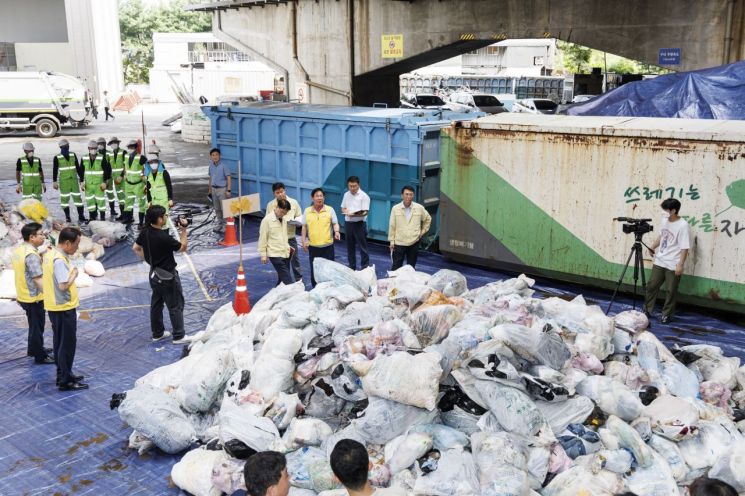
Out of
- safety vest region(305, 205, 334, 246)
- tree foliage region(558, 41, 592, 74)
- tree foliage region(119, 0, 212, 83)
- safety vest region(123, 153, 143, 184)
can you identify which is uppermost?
tree foliage region(119, 0, 212, 83)

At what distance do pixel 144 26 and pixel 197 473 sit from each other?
60648 mm

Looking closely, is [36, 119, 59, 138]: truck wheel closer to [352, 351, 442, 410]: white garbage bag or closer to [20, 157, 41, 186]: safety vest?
[20, 157, 41, 186]: safety vest

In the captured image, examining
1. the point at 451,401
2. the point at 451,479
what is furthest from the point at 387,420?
the point at 451,479

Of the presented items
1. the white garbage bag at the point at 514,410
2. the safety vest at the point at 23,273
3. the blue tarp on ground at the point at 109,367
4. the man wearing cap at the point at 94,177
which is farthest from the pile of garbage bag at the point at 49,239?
the white garbage bag at the point at 514,410

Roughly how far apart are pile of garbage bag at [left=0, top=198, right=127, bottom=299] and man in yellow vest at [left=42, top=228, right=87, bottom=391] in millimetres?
3226

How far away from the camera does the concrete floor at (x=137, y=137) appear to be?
17.5 meters

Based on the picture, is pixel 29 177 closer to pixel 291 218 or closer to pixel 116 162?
pixel 116 162

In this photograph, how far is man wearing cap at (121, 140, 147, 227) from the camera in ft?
Result: 40.4

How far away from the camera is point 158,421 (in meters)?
5.54

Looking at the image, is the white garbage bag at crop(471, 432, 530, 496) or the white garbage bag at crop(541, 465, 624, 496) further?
the white garbage bag at crop(541, 465, 624, 496)

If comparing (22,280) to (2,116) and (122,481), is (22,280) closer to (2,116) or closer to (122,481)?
(122,481)

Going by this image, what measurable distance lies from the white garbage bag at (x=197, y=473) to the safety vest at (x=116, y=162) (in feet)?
29.2

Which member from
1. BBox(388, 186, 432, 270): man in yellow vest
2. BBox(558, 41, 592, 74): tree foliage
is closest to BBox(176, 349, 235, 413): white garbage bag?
BBox(388, 186, 432, 270): man in yellow vest

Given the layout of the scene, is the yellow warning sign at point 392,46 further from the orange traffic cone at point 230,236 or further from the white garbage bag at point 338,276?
the white garbage bag at point 338,276
